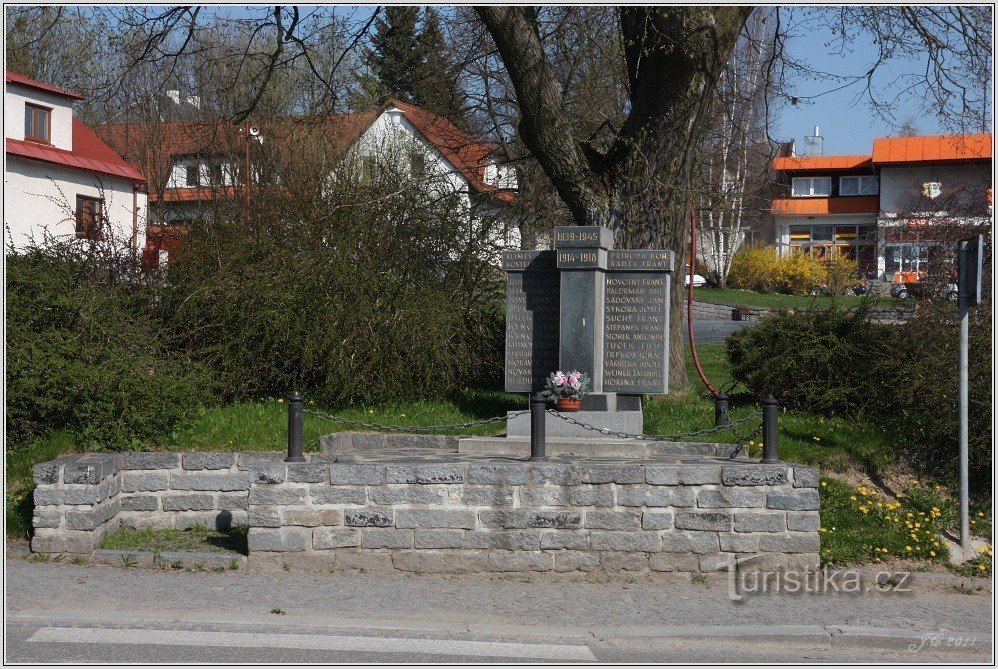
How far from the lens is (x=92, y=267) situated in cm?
1334

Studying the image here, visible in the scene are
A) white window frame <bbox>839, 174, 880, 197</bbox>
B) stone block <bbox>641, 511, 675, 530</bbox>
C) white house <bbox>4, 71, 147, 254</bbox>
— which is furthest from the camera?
white window frame <bbox>839, 174, 880, 197</bbox>

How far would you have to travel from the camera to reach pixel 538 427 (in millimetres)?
9297

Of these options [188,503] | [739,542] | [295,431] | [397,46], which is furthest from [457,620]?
[397,46]

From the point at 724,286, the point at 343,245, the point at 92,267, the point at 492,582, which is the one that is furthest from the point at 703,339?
the point at 724,286

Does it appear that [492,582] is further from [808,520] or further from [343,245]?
[343,245]

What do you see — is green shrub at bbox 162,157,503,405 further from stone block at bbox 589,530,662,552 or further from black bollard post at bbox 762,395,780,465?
black bollard post at bbox 762,395,780,465

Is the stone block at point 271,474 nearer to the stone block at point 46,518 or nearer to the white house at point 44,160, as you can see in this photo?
the stone block at point 46,518

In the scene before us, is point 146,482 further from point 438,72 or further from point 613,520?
point 438,72

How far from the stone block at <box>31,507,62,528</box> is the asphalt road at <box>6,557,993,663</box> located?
44cm

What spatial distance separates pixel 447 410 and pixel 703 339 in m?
15.1

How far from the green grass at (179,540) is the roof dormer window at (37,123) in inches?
848

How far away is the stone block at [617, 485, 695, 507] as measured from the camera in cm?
898

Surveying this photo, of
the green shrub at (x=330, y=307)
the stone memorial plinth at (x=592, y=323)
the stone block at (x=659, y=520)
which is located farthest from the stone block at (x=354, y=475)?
the green shrub at (x=330, y=307)

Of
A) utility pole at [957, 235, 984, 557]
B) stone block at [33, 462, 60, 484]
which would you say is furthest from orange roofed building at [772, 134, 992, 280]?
stone block at [33, 462, 60, 484]
